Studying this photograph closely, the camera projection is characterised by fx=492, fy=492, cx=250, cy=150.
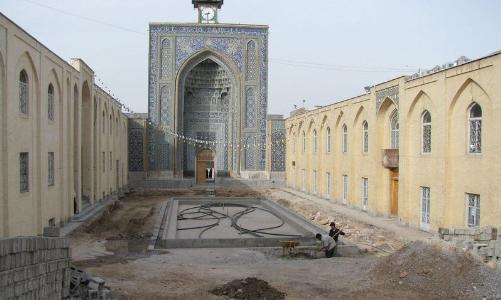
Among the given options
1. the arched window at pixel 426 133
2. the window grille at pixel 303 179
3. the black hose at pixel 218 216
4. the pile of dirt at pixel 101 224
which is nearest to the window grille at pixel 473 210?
the arched window at pixel 426 133

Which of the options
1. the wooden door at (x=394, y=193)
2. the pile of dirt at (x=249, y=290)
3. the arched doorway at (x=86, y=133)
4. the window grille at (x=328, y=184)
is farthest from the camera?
the window grille at (x=328, y=184)

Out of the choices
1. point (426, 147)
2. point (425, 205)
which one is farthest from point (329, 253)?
point (426, 147)

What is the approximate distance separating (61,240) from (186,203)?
51.7 ft

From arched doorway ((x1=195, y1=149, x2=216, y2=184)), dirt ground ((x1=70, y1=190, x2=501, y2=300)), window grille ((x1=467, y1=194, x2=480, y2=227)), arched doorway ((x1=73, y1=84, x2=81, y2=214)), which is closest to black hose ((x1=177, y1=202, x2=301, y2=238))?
dirt ground ((x1=70, y1=190, x2=501, y2=300))

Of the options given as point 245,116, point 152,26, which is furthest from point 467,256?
point 152,26

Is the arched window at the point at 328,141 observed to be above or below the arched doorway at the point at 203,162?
above

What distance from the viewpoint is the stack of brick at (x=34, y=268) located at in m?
5.68

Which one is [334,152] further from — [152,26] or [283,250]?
[152,26]

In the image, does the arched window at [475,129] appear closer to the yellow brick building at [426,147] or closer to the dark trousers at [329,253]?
Answer: the yellow brick building at [426,147]

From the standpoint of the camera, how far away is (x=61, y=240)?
278 inches

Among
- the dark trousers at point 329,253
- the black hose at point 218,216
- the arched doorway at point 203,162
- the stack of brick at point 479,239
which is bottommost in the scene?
the dark trousers at point 329,253

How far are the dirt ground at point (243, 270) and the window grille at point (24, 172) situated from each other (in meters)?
1.91

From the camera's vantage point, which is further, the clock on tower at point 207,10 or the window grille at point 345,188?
the clock on tower at point 207,10

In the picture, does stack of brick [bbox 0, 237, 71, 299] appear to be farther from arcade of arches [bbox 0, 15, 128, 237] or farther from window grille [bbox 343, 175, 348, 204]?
window grille [bbox 343, 175, 348, 204]
